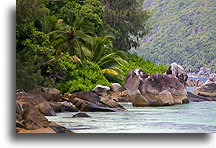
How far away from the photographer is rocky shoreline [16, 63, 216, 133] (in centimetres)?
872

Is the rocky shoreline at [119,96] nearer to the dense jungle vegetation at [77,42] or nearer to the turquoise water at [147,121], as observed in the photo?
the dense jungle vegetation at [77,42]

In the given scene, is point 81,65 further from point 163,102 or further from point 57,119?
point 57,119

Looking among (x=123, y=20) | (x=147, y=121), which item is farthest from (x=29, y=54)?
(x=123, y=20)

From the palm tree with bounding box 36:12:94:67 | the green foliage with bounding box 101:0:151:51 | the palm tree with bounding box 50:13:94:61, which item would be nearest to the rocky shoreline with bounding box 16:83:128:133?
the palm tree with bounding box 36:12:94:67

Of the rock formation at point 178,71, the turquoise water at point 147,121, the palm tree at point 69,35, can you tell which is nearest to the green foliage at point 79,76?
the palm tree at point 69,35

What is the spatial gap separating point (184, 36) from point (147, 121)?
1.71 m

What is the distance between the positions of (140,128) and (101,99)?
235 centimetres

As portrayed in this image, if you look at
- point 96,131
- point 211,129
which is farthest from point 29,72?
point 211,129

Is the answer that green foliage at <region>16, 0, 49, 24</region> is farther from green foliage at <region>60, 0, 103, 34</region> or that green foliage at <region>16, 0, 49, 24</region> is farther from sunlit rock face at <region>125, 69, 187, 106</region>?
sunlit rock face at <region>125, 69, 187, 106</region>

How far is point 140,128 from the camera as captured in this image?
8188mm

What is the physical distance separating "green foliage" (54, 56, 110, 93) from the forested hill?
165 centimetres

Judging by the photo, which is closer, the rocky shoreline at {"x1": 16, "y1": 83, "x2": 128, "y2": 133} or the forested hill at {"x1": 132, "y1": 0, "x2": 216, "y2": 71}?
the rocky shoreline at {"x1": 16, "y1": 83, "x2": 128, "y2": 133}

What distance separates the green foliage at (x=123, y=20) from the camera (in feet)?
37.6

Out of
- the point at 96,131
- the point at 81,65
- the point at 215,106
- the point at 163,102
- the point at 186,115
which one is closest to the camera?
the point at 96,131
